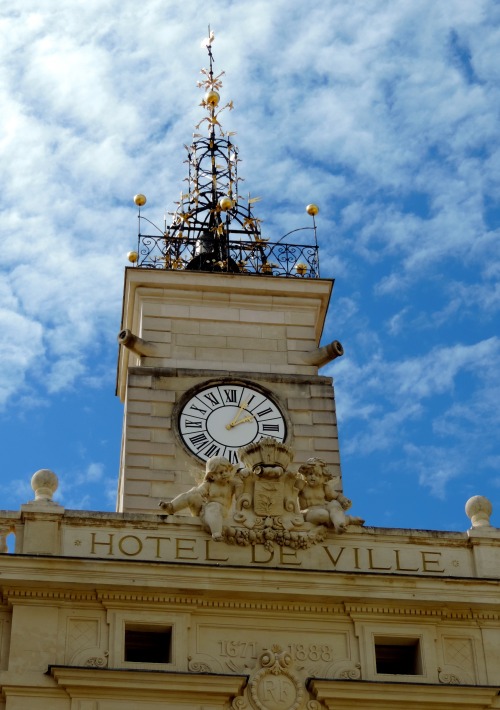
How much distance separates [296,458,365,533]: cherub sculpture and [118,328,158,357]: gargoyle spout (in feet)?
20.2

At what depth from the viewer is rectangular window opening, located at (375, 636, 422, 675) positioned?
87.8 feet

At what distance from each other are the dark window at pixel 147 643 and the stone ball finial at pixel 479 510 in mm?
5075

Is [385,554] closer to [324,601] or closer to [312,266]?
[324,601]

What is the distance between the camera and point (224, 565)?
26.5 meters

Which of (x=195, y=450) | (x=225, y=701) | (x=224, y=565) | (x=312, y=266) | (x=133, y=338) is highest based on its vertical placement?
(x=312, y=266)

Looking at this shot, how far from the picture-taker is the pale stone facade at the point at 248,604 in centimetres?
2561

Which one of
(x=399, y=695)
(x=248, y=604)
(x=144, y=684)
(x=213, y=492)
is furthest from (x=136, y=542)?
(x=399, y=695)

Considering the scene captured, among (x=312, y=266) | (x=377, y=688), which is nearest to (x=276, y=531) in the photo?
(x=377, y=688)

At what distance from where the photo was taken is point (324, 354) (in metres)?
33.5

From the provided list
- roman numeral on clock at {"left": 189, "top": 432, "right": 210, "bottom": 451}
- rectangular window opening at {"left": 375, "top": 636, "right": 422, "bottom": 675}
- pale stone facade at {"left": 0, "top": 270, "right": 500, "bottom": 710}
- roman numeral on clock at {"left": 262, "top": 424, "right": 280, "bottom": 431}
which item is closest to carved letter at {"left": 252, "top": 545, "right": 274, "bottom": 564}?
pale stone facade at {"left": 0, "top": 270, "right": 500, "bottom": 710}

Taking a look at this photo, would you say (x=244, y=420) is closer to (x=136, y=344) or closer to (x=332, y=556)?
(x=136, y=344)

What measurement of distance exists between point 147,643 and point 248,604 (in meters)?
1.54

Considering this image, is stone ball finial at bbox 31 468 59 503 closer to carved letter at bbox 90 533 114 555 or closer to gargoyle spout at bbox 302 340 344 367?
carved letter at bbox 90 533 114 555

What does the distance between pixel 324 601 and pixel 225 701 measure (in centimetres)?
214
